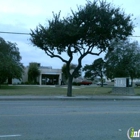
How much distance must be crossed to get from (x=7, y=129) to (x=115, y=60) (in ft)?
143

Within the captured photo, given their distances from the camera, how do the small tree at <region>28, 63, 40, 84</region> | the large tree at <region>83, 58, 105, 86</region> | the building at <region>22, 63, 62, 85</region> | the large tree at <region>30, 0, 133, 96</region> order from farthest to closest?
the building at <region>22, 63, 62, 85</region>, the small tree at <region>28, 63, 40, 84</region>, the large tree at <region>83, 58, 105, 86</region>, the large tree at <region>30, 0, 133, 96</region>

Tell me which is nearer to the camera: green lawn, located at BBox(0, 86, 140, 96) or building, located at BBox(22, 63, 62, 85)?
green lawn, located at BBox(0, 86, 140, 96)

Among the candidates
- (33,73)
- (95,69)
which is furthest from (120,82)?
(33,73)

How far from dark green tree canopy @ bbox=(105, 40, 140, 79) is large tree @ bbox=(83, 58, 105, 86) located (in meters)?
14.9

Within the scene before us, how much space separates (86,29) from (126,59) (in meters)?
28.3

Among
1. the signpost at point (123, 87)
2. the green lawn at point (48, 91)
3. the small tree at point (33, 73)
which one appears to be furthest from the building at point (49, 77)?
the signpost at point (123, 87)

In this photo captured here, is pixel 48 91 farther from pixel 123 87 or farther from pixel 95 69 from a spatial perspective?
pixel 95 69

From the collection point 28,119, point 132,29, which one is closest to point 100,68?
point 132,29

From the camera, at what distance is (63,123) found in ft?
31.0

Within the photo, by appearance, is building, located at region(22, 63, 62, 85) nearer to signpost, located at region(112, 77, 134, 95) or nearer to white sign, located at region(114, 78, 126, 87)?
white sign, located at region(114, 78, 126, 87)

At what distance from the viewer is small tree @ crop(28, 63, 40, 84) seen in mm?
72875

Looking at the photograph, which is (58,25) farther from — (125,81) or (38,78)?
(38,78)

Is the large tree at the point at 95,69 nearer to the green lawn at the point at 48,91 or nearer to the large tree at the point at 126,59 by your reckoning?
the large tree at the point at 126,59

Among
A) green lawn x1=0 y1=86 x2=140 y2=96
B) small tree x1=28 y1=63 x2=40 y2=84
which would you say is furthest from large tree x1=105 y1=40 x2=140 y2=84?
small tree x1=28 y1=63 x2=40 y2=84
